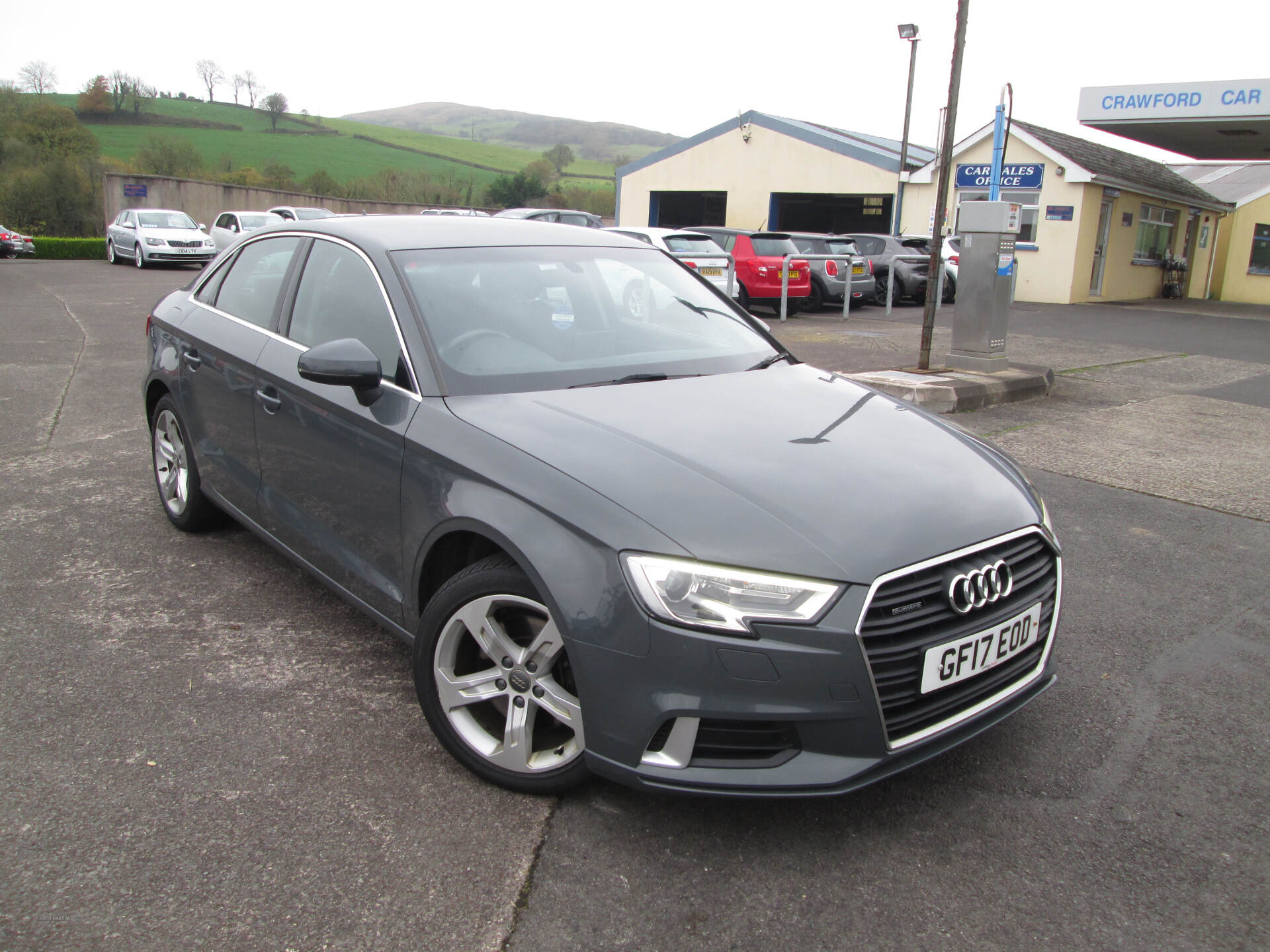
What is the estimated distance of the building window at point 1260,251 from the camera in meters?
27.2

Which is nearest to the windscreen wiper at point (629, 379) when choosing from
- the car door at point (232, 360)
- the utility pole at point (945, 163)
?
the car door at point (232, 360)

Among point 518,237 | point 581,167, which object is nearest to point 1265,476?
point 518,237

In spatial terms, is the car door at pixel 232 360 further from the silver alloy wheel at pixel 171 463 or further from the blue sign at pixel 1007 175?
the blue sign at pixel 1007 175

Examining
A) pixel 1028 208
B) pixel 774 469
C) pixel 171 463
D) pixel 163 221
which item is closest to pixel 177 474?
pixel 171 463

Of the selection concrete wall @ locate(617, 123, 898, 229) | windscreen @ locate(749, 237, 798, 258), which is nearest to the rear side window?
windscreen @ locate(749, 237, 798, 258)

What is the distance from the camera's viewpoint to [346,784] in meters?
2.61

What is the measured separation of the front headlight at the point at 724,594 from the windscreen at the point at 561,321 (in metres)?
1.02

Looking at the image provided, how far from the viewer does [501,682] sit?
101 inches

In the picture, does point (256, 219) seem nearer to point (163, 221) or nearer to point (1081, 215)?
point (163, 221)

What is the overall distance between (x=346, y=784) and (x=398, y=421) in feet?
3.44

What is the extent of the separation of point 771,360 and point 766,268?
44.6ft

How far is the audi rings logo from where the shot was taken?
7.58 ft

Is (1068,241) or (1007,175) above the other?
(1007,175)

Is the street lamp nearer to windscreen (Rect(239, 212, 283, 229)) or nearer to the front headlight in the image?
windscreen (Rect(239, 212, 283, 229))
